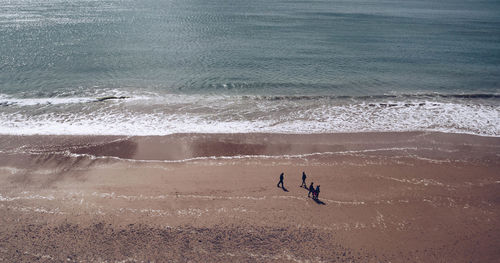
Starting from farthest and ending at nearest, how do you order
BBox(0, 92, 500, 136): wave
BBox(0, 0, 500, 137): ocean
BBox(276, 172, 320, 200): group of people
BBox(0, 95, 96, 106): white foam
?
1. BBox(0, 95, 96, 106): white foam
2. BBox(0, 0, 500, 137): ocean
3. BBox(0, 92, 500, 136): wave
4. BBox(276, 172, 320, 200): group of people

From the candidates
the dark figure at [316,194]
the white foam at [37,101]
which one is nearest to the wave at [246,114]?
the white foam at [37,101]

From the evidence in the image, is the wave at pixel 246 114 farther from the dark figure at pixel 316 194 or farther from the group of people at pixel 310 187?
the dark figure at pixel 316 194

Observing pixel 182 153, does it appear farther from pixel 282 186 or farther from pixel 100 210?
pixel 282 186

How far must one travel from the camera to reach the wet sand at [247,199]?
44.6ft

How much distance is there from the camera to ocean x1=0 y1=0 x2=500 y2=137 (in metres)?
25.9

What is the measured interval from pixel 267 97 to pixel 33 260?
78.0ft

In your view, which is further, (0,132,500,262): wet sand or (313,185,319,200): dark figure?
(313,185,319,200): dark figure

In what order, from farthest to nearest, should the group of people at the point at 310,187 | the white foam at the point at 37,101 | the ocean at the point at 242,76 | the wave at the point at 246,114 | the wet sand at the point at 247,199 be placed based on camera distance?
the white foam at the point at 37,101 → the ocean at the point at 242,76 → the wave at the point at 246,114 → the group of people at the point at 310,187 → the wet sand at the point at 247,199

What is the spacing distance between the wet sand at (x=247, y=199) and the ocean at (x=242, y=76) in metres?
3.20

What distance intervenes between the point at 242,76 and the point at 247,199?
887 inches

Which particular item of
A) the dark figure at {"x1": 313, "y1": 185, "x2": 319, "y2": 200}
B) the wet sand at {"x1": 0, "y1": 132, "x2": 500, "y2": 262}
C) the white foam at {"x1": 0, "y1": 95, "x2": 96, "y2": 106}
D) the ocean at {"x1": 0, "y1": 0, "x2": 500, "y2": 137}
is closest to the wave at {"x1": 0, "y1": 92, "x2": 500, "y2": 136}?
the white foam at {"x1": 0, "y1": 95, "x2": 96, "y2": 106}

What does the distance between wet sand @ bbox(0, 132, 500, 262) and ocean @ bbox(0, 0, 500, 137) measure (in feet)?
10.5

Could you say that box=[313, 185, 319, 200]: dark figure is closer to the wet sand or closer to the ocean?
the wet sand

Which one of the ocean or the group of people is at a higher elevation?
the ocean
